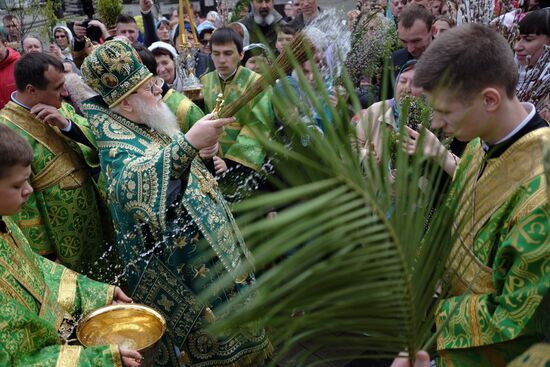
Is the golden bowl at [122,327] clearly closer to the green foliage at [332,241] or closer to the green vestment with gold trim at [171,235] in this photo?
the green vestment with gold trim at [171,235]

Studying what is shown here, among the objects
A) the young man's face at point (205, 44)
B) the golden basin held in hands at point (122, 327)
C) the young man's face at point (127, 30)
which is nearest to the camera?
the golden basin held in hands at point (122, 327)

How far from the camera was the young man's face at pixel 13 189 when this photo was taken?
2.00m

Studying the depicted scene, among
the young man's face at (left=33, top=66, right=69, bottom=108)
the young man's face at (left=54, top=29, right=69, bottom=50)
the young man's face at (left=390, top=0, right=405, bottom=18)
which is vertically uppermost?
the young man's face at (left=33, top=66, right=69, bottom=108)

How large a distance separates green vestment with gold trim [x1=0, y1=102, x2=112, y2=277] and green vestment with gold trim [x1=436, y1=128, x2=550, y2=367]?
8.46 ft

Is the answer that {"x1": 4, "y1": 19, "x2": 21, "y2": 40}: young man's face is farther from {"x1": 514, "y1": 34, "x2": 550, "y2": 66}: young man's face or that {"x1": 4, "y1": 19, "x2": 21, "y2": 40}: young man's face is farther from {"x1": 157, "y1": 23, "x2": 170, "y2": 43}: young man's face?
{"x1": 514, "y1": 34, "x2": 550, "y2": 66}: young man's face

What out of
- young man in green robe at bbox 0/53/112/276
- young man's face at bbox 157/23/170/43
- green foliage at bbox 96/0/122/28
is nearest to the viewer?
young man in green robe at bbox 0/53/112/276

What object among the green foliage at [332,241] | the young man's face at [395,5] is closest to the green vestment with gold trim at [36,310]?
the green foliage at [332,241]

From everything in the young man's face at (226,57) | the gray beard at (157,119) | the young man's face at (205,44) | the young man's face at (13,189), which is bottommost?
the young man's face at (205,44)

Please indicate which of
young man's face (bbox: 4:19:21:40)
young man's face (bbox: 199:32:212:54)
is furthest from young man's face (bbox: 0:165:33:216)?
young man's face (bbox: 4:19:21:40)

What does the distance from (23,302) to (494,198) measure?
1.81 metres

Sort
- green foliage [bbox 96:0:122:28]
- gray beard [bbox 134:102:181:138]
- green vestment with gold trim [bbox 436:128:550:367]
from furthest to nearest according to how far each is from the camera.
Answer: green foliage [bbox 96:0:122:28], gray beard [bbox 134:102:181:138], green vestment with gold trim [bbox 436:128:550:367]

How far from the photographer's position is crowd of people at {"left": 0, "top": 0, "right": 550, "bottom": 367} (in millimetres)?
1493

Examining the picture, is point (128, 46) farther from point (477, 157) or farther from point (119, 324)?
point (477, 157)

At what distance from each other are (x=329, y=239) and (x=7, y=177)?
1.45 meters
